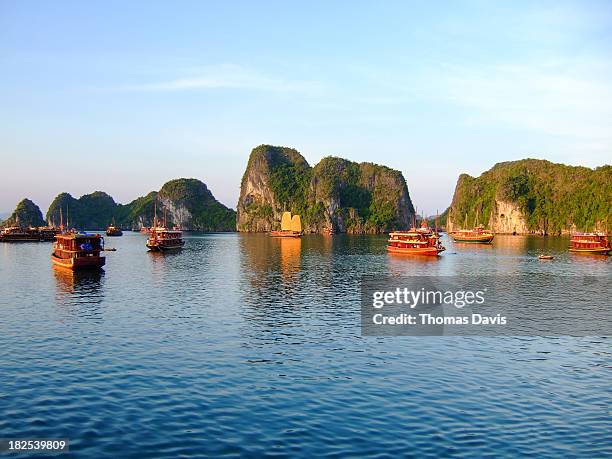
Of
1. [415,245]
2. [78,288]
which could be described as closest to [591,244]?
[415,245]

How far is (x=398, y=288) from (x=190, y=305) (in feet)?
94.3

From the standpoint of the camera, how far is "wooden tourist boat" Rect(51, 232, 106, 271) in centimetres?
9250

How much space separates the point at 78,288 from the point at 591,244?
5172 inches

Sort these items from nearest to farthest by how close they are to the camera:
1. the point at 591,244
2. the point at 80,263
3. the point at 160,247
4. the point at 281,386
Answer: the point at 281,386 < the point at 80,263 < the point at 591,244 < the point at 160,247

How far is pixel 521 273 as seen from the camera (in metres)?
95.8

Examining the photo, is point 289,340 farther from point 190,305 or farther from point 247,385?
point 190,305

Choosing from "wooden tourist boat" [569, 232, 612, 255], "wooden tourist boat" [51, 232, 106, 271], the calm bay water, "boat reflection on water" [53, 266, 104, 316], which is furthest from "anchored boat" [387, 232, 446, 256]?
the calm bay water

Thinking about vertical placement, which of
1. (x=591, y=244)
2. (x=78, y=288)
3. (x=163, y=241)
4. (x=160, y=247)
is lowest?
(x=78, y=288)

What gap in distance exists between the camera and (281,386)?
104 feet

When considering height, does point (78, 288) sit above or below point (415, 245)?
below

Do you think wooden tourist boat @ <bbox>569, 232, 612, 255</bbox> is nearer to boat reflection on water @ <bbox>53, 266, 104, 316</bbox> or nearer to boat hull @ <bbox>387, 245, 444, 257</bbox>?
boat hull @ <bbox>387, 245, 444, 257</bbox>

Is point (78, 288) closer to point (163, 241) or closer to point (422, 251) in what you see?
point (163, 241)

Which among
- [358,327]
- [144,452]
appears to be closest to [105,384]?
[144,452]

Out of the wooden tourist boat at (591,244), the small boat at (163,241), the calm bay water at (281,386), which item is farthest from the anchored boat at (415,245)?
the calm bay water at (281,386)
